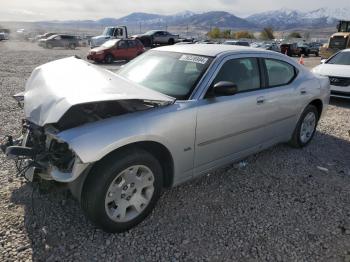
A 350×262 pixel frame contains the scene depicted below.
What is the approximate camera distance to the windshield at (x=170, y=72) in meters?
3.59

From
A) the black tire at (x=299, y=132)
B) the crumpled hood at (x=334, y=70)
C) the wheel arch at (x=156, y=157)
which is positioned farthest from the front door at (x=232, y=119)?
the crumpled hood at (x=334, y=70)

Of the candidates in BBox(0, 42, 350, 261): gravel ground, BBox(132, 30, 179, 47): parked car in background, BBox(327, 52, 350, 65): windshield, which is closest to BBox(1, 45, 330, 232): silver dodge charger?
BBox(0, 42, 350, 261): gravel ground

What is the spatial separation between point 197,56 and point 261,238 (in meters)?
2.11

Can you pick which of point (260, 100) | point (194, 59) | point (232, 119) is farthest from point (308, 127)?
point (194, 59)

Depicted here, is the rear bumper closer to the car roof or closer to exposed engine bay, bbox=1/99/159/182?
the car roof

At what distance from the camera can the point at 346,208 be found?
3750 mm

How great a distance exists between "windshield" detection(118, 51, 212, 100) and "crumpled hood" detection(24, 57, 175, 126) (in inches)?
14.2

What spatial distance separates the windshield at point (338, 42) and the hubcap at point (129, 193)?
2292 cm

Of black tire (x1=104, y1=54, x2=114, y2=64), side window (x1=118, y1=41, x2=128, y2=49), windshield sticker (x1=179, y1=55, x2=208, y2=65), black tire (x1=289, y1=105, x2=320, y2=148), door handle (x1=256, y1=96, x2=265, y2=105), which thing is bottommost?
black tire (x1=104, y1=54, x2=114, y2=64)

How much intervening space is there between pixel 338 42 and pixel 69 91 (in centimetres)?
2367

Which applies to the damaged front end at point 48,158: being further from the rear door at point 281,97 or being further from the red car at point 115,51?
the red car at point 115,51

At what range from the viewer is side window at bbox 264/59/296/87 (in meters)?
4.45

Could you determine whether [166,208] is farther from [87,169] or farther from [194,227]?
[87,169]

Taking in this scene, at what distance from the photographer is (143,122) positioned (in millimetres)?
2967
